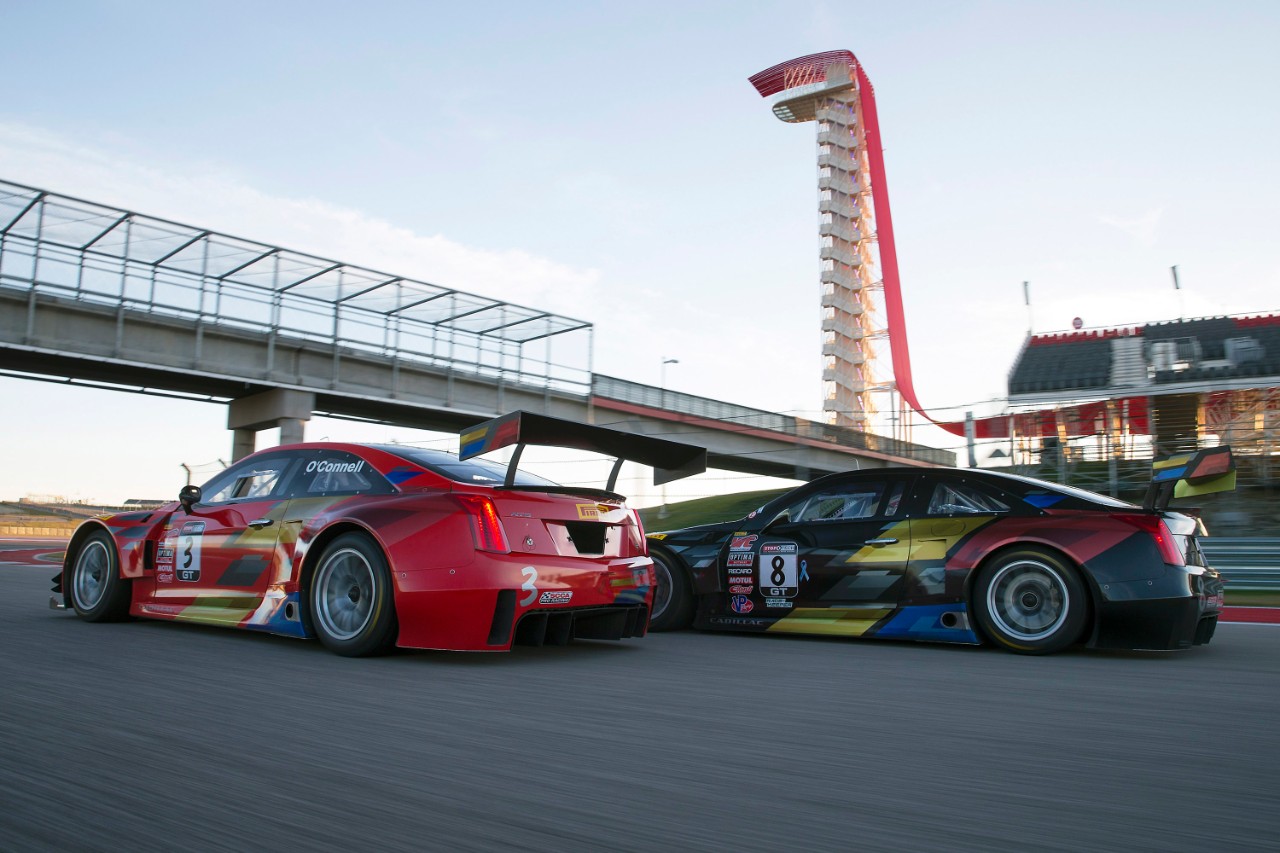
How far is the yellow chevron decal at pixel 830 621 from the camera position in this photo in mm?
6438

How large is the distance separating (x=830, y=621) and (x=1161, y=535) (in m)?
2.10

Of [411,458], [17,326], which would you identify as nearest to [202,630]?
[411,458]

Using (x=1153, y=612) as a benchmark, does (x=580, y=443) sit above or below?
above

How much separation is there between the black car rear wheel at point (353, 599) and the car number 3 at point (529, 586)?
0.69m

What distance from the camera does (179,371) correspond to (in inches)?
1064

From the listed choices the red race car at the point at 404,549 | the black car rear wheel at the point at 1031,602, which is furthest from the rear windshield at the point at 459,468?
the black car rear wheel at the point at 1031,602

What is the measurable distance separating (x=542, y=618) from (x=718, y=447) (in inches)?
1295

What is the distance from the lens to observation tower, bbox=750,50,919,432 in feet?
260

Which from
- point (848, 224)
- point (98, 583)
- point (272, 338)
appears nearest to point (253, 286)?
point (272, 338)

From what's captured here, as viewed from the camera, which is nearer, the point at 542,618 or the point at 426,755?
the point at 426,755

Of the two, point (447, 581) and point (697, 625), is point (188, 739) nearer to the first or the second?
point (447, 581)

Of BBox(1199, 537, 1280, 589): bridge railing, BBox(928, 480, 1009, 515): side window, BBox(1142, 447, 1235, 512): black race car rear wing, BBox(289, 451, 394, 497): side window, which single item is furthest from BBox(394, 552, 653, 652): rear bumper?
BBox(1199, 537, 1280, 589): bridge railing

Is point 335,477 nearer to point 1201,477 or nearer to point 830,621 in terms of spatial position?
point 830,621

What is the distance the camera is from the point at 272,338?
29.1m
